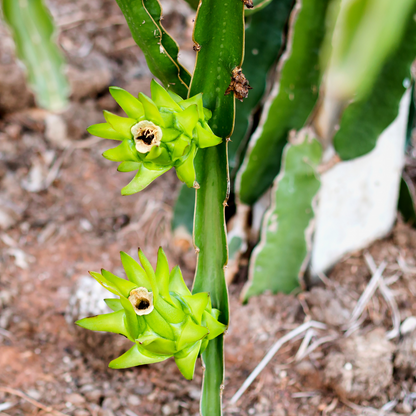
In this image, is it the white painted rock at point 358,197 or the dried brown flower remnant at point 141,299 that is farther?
the white painted rock at point 358,197

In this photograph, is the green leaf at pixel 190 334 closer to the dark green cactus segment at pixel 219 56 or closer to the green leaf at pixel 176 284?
the green leaf at pixel 176 284

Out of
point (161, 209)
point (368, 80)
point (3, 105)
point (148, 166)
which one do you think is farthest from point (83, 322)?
point (3, 105)

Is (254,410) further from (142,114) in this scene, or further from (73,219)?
(73,219)

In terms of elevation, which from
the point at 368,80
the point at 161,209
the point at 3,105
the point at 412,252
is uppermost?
the point at 3,105

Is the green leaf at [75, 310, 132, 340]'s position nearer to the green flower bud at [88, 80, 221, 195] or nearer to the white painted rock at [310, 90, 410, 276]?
the green flower bud at [88, 80, 221, 195]

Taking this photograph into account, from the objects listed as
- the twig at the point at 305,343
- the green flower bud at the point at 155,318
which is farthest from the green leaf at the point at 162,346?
the twig at the point at 305,343

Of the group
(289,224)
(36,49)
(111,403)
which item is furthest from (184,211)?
(36,49)

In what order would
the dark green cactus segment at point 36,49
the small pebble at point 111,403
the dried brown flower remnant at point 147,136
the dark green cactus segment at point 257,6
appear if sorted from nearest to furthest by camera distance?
the dried brown flower remnant at point 147,136, the dark green cactus segment at point 257,6, the small pebble at point 111,403, the dark green cactus segment at point 36,49
